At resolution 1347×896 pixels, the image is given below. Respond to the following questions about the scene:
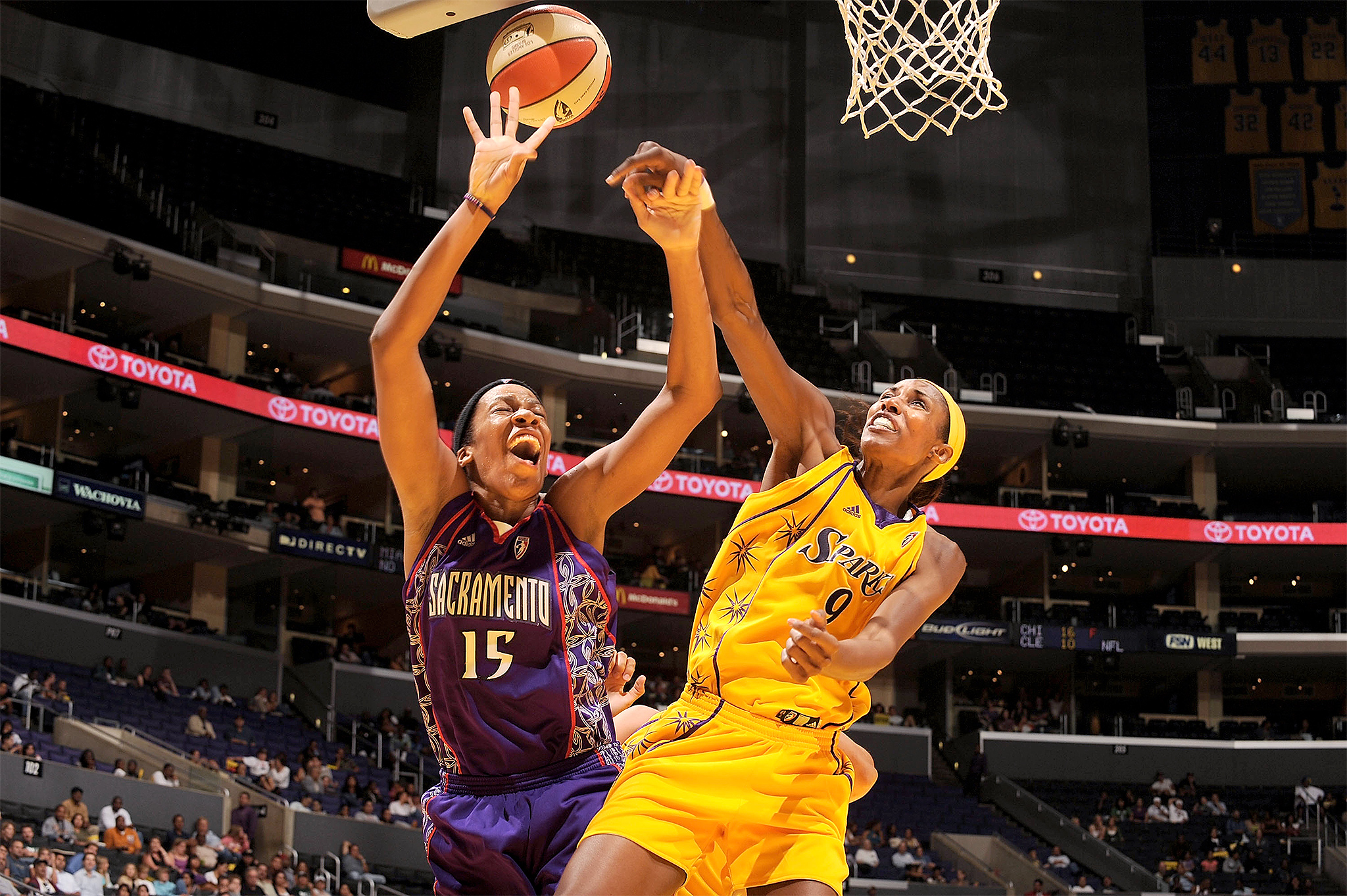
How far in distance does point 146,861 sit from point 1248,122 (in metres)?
29.3

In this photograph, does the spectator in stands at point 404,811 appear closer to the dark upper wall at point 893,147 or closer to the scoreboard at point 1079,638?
the scoreboard at point 1079,638

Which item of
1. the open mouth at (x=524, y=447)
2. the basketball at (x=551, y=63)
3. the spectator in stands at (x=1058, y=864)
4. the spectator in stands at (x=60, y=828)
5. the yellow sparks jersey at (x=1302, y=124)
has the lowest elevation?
the spectator in stands at (x=1058, y=864)

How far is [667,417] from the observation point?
11.7 ft

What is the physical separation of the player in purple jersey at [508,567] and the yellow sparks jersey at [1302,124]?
110 ft

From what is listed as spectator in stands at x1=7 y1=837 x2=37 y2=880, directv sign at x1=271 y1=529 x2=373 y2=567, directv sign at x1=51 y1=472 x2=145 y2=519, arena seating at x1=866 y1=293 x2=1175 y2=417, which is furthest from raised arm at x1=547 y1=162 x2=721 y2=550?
arena seating at x1=866 y1=293 x2=1175 y2=417

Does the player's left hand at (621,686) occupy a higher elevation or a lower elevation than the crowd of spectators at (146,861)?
higher

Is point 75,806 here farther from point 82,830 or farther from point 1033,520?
point 1033,520

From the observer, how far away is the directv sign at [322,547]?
79.4 ft

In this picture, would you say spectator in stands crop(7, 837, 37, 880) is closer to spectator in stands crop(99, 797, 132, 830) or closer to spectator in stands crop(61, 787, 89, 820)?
spectator in stands crop(61, 787, 89, 820)

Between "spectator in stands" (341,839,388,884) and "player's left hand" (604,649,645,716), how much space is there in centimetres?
1228

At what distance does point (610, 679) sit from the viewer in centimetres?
418

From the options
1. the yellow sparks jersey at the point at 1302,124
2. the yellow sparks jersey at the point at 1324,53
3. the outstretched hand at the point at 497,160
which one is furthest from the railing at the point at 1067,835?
the outstretched hand at the point at 497,160

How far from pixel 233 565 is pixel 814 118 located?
16.5 m

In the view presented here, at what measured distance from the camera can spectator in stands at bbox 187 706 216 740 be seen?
19781 millimetres
